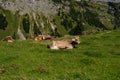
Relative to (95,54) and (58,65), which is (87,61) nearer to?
(58,65)

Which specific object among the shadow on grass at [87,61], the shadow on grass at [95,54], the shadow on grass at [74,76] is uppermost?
the shadow on grass at [74,76]

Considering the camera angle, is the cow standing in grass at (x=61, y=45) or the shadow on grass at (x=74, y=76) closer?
the shadow on grass at (x=74, y=76)

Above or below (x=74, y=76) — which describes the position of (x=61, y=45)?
below

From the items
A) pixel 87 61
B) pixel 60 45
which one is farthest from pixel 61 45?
pixel 87 61

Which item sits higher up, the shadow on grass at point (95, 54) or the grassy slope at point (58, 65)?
the grassy slope at point (58, 65)

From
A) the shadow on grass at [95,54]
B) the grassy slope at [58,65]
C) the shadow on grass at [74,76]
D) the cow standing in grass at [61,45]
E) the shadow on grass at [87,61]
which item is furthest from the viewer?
the cow standing in grass at [61,45]

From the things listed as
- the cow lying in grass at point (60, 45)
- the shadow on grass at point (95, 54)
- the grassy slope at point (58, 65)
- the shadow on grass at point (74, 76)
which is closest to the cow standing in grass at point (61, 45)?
the cow lying in grass at point (60, 45)

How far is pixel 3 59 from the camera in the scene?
28328 mm

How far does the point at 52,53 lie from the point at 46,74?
31.0 feet

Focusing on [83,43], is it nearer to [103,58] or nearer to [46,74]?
[103,58]

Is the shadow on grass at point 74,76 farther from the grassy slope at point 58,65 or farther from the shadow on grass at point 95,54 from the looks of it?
the shadow on grass at point 95,54

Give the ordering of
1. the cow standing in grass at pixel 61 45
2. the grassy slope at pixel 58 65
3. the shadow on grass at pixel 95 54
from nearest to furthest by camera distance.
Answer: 1. the grassy slope at pixel 58 65
2. the shadow on grass at pixel 95 54
3. the cow standing in grass at pixel 61 45

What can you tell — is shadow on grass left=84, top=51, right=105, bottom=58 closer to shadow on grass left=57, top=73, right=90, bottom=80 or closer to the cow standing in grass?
the cow standing in grass

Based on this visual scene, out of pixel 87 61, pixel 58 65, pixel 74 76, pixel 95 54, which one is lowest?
pixel 95 54
